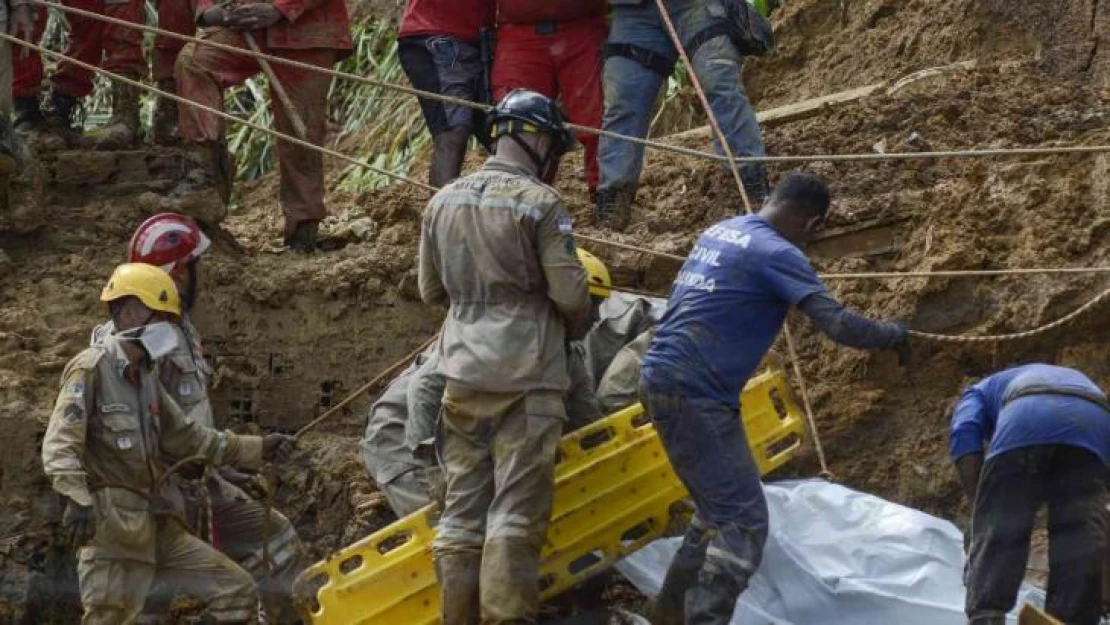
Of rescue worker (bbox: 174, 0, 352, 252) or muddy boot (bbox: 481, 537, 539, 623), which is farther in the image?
rescue worker (bbox: 174, 0, 352, 252)

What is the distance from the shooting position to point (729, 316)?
299 inches

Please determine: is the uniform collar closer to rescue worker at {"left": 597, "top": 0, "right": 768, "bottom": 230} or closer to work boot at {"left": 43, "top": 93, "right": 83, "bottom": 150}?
rescue worker at {"left": 597, "top": 0, "right": 768, "bottom": 230}

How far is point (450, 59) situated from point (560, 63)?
54 cm

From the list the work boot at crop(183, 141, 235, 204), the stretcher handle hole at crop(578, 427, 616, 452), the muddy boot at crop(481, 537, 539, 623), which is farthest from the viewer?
the work boot at crop(183, 141, 235, 204)

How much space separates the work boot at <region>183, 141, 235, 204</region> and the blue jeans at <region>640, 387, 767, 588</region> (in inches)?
150

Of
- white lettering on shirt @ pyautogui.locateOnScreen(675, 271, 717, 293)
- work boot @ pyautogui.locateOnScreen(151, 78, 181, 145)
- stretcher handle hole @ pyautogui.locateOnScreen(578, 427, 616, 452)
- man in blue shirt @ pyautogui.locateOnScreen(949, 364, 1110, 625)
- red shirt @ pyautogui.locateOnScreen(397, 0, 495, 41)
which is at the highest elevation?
red shirt @ pyautogui.locateOnScreen(397, 0, 495, 41)

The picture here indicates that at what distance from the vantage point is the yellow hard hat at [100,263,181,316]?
27.9 ft

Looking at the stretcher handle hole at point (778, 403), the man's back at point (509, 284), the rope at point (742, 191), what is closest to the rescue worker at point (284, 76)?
the rope at point (742, 191)

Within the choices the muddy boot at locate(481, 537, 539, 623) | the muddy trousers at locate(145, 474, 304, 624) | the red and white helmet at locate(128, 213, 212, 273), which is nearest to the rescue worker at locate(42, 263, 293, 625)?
the muddy trousers at locate(145, 474, 304, 624)

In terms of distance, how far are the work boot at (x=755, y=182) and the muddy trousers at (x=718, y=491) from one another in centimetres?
275

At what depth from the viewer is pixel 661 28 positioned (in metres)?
10.2

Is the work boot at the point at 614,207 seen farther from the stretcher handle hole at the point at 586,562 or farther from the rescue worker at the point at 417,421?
the stretcher handle hole at the point at 586,562

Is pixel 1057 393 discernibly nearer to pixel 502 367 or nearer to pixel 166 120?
pixel 502 367

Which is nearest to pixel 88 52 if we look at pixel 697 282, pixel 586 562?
pixel 586 562
